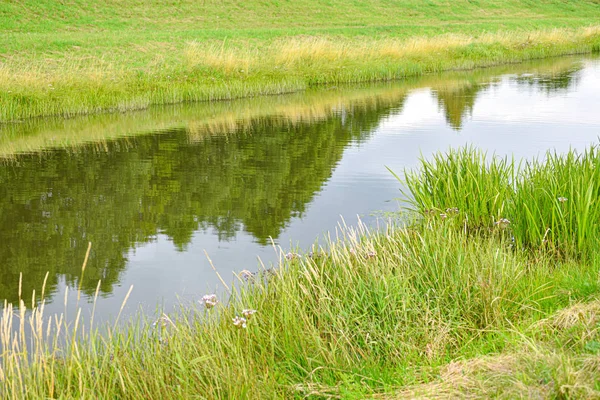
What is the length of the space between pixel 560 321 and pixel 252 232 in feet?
15.9

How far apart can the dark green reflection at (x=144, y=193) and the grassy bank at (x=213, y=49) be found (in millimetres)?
3845

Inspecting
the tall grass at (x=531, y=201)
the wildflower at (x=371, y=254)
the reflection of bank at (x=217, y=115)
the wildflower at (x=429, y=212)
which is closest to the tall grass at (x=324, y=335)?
the wildflower at (x=371, y=254)

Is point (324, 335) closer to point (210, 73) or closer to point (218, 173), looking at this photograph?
point (218, 173)

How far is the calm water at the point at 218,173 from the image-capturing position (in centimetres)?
764

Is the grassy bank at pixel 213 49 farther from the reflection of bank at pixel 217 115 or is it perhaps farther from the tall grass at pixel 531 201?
the tall grass at pixel 531 201

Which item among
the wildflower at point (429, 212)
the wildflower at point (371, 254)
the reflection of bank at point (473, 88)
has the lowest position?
the reflection of bank at point (473, 88)

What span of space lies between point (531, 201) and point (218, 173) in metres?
6.22

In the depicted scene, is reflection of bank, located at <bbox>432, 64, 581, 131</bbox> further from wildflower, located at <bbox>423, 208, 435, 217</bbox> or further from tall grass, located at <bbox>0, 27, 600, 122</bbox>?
wildflower, located at <bbox>423, 208, 435, 217</bbox>

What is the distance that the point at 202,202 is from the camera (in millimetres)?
10172

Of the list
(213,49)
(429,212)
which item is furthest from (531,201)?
(213,49)

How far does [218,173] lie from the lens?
1183 cm

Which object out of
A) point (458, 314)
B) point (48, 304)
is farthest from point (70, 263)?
point (458, 314)

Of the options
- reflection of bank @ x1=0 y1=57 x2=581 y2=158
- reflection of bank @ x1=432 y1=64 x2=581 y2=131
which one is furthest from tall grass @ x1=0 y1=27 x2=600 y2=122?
reflection of bank @ x1=432 y1=64 x2=581 y2=131

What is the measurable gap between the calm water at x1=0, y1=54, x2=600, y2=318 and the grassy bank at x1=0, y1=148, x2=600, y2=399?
183 centimetres
